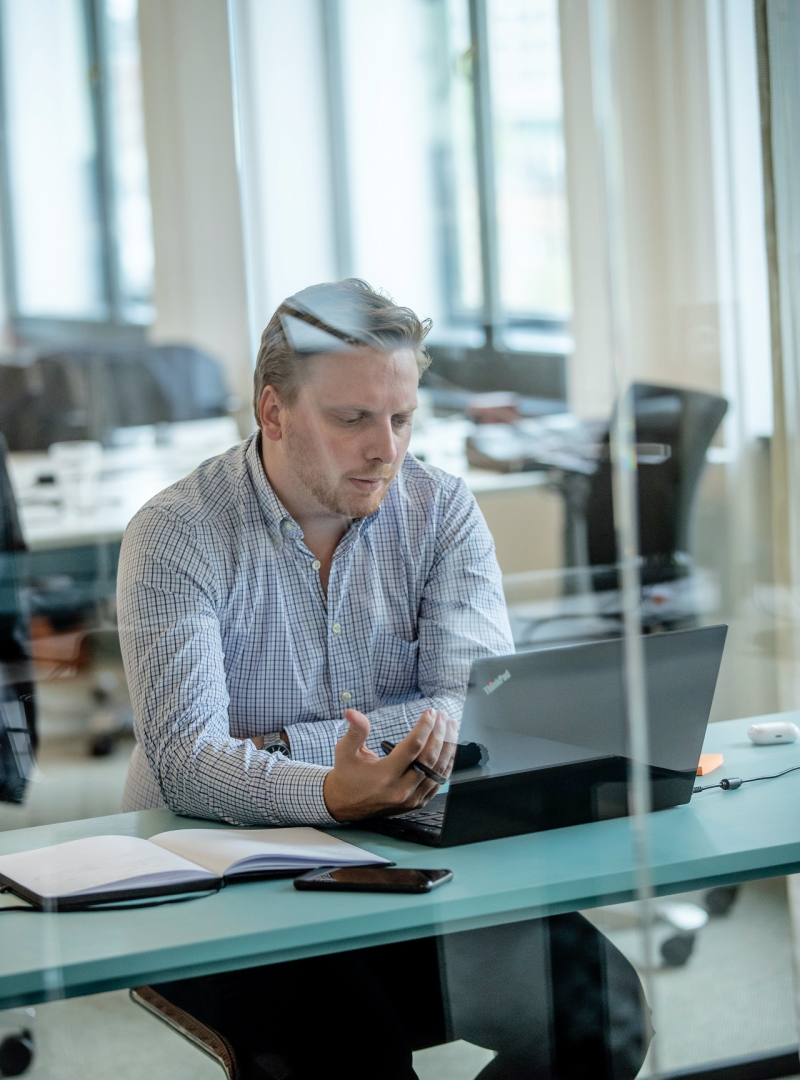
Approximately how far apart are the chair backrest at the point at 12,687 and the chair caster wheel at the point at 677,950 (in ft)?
3.62

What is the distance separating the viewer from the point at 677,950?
154 centimetres

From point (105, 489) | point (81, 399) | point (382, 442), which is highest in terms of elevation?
point (81, 399)

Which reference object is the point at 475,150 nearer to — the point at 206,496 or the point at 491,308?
the point at 491,308

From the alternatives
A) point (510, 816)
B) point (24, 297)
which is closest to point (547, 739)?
point (510, 816)

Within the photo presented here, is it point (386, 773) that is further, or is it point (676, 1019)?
point (676, 1019)

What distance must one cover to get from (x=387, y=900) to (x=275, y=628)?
1.66 ft

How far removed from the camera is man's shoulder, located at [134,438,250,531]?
1.40m

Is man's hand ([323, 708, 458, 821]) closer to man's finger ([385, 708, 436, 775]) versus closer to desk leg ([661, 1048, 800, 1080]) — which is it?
man's finger ([385, 708, 436, 775])

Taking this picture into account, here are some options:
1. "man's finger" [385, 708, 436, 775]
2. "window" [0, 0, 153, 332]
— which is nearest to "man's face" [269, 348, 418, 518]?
"man's finger" [385, 708, 436, 775]

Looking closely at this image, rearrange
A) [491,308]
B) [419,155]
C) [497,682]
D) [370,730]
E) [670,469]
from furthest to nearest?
[419,155], [491,308], [670,469], [370,730], [497,682]

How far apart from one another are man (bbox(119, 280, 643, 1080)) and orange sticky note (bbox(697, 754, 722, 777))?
207 mm

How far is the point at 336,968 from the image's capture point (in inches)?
45.2

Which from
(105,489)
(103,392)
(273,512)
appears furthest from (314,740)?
(103,392)

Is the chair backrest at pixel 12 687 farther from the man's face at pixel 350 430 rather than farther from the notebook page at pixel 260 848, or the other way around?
the notebook page at pixel 260 848
